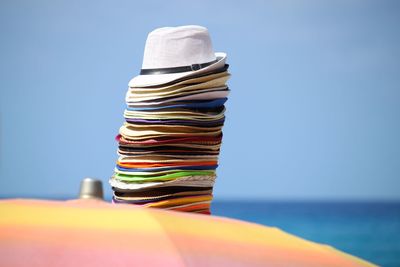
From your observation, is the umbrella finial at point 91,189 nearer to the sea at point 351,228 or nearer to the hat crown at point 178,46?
the hat crown at point 178,46

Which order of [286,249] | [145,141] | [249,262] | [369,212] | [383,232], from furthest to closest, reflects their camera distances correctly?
[369,212] → [383,232] → [145,141] → [286,249] → [249,262]

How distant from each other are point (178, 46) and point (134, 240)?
134 centimetres

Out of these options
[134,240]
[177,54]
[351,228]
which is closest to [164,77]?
[177,54]

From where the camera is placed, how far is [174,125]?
2801 millimetres

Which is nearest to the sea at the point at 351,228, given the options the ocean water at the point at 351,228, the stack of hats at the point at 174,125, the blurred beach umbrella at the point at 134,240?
the ocean water at the point at 351,228

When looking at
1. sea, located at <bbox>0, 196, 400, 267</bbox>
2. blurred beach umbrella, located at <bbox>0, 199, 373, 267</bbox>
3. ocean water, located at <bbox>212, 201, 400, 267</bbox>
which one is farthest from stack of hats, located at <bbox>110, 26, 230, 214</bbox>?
ocean water, located at <bbox>212, 201, 400, 267</bbox>

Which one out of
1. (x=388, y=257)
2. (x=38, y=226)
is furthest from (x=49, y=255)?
(x=388, y=257)

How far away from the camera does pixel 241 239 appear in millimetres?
1713

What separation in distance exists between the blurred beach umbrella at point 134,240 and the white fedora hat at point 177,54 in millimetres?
1077

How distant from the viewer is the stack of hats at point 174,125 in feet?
9.20

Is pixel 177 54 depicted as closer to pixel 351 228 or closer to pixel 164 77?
pixel 164 77

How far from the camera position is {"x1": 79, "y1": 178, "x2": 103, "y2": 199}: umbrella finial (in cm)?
176

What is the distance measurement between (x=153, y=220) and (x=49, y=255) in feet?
0.79

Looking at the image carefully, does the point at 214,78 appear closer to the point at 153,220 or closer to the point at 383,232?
the point at 153,220
